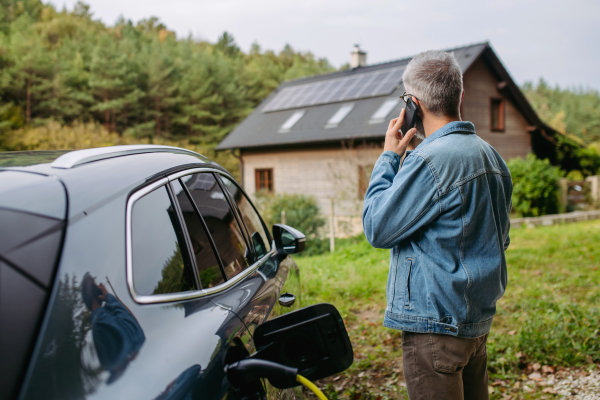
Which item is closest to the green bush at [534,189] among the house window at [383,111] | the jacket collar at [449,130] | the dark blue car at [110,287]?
the house window at [383,111]

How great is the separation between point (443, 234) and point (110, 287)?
47.3 inches

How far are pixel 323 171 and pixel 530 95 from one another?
6943 cm

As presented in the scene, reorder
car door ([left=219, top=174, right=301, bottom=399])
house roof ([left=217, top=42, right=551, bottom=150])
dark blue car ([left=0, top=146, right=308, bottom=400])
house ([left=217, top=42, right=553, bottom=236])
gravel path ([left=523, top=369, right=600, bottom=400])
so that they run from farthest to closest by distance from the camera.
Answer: house roof ([left=217, top=42, right=551, bottom=150]), house ([left=217, top=42, right=553, bottom=236]), gravel path ([left=523, top=369, right=600, bottom=400]), car door ([left=219, top=174, right=301, bottom=399]), dark blue car ([left=0, top=146, right=308, bottom=400])

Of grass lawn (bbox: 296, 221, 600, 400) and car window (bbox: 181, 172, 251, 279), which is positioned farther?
grass lawn (bbox: 296, 221, 600, 400)

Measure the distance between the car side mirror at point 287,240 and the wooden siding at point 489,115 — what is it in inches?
644

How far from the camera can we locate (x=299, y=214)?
52.1 ft

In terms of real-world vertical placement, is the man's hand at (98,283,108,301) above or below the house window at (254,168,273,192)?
above

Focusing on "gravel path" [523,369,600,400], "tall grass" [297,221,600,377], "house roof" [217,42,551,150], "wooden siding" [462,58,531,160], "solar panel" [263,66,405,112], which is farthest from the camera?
"solar panel" [263,66,405,112]

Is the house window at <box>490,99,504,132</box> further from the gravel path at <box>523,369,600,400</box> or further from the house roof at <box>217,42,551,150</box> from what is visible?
the gravel path at <box>523,369,600,400</box>

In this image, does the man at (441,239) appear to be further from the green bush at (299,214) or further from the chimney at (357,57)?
the chimney at (357,57)

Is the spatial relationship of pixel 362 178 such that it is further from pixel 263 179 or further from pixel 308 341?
pixel 308 341

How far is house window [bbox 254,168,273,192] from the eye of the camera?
22078mm

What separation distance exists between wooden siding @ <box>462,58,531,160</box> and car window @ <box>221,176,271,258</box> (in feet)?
53.9

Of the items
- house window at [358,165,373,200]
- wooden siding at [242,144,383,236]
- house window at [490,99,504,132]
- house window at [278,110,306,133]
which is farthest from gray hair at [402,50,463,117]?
house window at [490,99,504,132]
